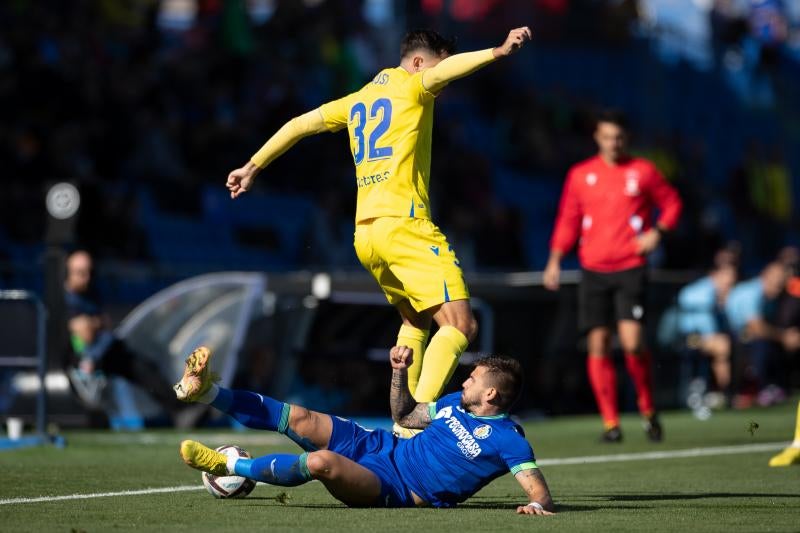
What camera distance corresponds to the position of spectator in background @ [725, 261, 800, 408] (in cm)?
1808

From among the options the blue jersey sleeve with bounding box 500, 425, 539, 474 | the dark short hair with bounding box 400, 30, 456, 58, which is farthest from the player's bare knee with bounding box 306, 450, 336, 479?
the dark short hair with bounding box 400, 30, 456, 58

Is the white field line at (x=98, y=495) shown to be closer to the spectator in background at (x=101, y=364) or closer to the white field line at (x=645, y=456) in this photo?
the white field line at (x=645, y=456)

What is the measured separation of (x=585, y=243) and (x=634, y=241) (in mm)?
407

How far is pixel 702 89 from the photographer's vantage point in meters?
32.7

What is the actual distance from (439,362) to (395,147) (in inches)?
43.8

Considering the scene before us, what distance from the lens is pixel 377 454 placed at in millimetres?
6488

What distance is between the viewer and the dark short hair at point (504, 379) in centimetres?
641

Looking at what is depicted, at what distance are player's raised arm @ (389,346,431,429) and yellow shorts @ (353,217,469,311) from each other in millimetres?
782

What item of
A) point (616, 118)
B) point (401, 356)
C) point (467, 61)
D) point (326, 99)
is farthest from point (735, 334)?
point (401, 356)

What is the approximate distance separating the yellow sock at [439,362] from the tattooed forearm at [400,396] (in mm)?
627

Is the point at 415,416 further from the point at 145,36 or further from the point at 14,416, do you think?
the point at 145,36

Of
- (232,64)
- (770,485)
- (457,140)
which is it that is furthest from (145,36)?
(770,485)

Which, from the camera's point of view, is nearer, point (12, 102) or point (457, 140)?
point (12, 102)

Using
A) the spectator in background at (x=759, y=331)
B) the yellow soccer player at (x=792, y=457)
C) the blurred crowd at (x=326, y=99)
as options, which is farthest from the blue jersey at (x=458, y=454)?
the spectator in background at (x=759, y=331)
